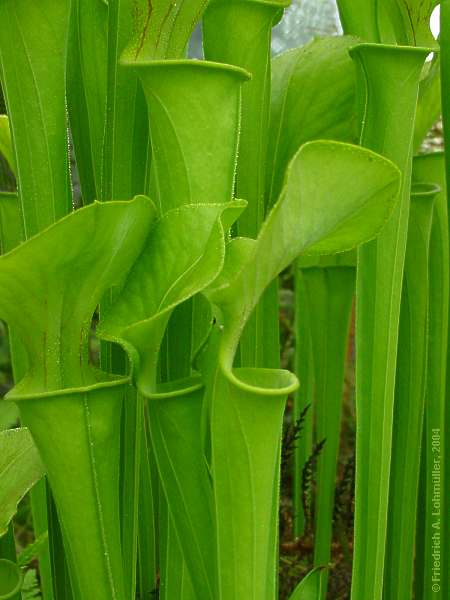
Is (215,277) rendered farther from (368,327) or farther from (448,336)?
(448,336)

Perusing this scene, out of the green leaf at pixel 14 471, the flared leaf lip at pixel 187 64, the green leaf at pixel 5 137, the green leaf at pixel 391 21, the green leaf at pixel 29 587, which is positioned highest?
the green leaf at pixel 391 21

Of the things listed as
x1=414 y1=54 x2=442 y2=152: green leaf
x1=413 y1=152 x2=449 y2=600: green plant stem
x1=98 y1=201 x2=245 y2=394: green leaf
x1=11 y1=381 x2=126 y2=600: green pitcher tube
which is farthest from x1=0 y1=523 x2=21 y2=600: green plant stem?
x1=414 y1=54 x2=442 y2=152: green leaf

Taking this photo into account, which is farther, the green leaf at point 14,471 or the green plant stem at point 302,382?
the green plant stem at point 302,382

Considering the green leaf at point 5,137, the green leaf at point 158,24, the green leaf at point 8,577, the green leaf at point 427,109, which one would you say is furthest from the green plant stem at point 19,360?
the green leaf at point 427,109

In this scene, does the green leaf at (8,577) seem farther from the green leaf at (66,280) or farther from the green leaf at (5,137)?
the green leaf at (5,137)

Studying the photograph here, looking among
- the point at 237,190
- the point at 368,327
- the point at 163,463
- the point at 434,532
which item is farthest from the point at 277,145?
the point at 434,532

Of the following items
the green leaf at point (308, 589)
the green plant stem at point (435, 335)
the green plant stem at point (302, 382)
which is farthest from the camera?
the green plant stem at point (302, 382)
